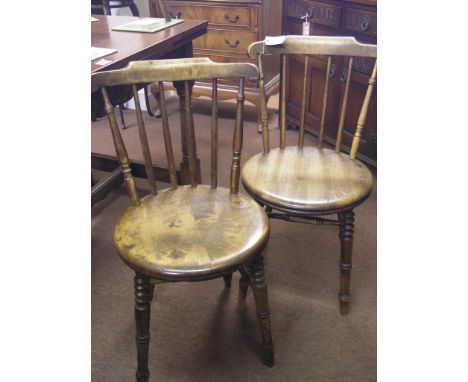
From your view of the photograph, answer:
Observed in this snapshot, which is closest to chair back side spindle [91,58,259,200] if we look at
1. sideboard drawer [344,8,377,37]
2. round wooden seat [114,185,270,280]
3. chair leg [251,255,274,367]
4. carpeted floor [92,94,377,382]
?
round wooden seat [114,185,270,280]

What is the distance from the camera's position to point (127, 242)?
1280 mm

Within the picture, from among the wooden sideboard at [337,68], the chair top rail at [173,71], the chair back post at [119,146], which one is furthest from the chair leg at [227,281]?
the wooden sideboard at [337,68]

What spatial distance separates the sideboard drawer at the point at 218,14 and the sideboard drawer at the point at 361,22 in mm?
875

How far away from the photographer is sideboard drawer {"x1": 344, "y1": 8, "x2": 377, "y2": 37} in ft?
7.34

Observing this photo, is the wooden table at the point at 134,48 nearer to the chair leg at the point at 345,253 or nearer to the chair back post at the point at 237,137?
the chair back post at the point at 237,137

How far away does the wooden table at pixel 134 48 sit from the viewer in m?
1.81

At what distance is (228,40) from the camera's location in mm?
3236

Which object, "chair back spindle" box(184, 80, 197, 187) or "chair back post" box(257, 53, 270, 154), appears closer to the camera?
"chair back spindle" box(184, 80, 197, 187)

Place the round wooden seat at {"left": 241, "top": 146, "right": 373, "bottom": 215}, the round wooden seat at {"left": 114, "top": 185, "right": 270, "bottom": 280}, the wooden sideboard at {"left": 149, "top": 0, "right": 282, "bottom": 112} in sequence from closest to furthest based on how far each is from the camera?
the round wooden seat at {"left": 114, "top": 185, "right": 270, "bottom": 280} → the round wooden seat at {"left": 241, "top": 146, "right": 373, "bottom": 215} → the wooden sideboard at {"left": 149, "top": 0, "right": 282, "bottom": 112}

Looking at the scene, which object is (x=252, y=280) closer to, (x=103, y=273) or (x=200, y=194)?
(x=200, y=194)

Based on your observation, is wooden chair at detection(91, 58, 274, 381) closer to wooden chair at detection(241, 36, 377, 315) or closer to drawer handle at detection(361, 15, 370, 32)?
wooden chair at detection(241, 36, 377, 315)

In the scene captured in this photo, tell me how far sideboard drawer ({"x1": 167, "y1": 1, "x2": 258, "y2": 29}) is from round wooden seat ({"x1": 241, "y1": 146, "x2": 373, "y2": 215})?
66.0 inches
